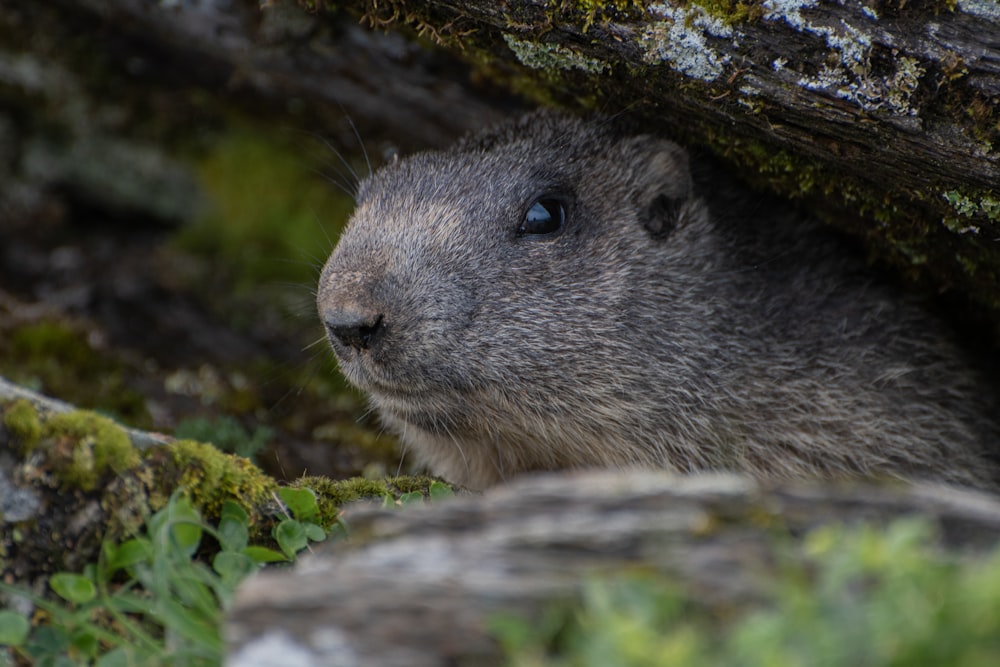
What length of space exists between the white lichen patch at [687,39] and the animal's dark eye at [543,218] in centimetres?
119

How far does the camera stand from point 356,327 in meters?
5.14

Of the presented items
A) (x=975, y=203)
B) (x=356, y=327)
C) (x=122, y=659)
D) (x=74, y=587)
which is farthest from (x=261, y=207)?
(x=122, y=659)

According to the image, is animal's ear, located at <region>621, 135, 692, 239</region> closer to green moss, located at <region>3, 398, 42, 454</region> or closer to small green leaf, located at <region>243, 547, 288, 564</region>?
small green leaf, located at <region>243, 547, 288, 564</region>

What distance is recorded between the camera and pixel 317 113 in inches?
333

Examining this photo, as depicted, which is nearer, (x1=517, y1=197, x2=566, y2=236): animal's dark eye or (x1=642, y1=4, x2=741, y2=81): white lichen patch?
(x1=642, y1=4, x2=741, y2=81): white lichen patch

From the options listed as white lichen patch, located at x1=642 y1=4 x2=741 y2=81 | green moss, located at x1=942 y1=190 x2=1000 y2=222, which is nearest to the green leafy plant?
white lichen patch, located at x1=642 y1=4 x2=741 y2=81

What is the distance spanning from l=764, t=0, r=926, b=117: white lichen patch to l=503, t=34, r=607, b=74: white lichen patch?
3.63ft

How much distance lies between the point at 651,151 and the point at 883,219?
143cm

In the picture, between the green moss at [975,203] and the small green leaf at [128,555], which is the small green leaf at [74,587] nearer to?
the small green leaf at [128,555]

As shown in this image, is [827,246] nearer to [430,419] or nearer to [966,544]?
[430,419]

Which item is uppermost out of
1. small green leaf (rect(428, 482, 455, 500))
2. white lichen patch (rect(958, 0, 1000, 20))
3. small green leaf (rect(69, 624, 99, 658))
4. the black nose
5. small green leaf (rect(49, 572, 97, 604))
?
white lichen patch (rect(958, 0, 1000, 20))

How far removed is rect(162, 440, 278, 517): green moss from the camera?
428 centimetres

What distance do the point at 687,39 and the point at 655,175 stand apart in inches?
48.7

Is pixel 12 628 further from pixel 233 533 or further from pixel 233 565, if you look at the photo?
pixel 233 533
